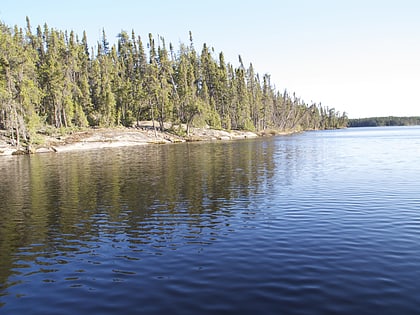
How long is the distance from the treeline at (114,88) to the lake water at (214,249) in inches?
2163

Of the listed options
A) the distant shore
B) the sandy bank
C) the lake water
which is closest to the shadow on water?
the lake water

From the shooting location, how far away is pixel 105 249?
14.2m

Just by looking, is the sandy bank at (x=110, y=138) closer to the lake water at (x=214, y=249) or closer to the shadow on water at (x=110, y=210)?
the shadow on water at (x=110, y=210)

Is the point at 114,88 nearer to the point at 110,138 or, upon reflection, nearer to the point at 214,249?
the point at 110,138

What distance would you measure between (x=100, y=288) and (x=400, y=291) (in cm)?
873

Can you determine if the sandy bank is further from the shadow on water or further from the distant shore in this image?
the shadow on water

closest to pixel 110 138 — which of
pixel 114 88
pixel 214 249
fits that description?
pixel 114 88

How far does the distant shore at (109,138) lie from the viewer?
74125mm

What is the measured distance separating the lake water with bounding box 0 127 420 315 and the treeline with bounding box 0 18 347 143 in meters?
54.9

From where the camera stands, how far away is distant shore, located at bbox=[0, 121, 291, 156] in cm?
7412

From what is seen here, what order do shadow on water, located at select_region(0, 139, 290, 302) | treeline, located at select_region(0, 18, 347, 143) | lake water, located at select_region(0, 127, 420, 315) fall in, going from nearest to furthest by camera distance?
lake water, located at select_region(0, 127, 420, 315)
shadow on water, located at select_region(0, 139, 290, 302)
treeline, located at select_region(0, 18, 347, 143)

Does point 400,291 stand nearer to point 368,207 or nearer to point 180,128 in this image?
point 368,207

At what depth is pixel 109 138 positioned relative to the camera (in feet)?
308

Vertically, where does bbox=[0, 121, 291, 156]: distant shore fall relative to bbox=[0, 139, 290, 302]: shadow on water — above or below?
above
